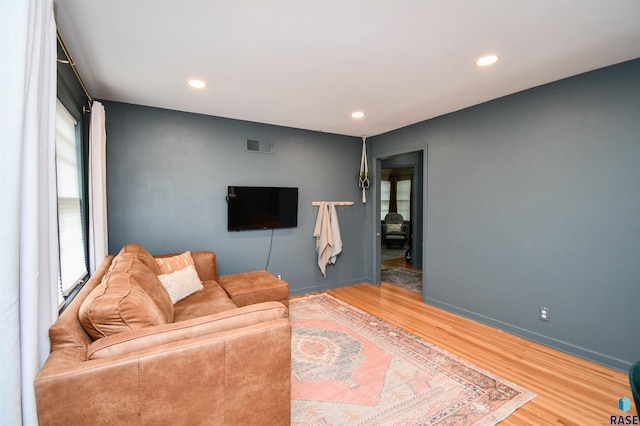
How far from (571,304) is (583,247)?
57 centimetres

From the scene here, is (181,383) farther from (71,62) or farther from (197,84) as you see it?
(197,84)

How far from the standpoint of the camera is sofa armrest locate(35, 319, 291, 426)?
105 centimetres

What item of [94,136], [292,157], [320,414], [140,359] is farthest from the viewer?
[292,157]

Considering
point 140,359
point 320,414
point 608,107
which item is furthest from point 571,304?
point 140,359

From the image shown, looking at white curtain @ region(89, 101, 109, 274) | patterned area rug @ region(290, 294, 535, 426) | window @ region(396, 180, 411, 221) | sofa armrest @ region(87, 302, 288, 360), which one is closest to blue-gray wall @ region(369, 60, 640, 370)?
patterned area rug @ region(290, 294, 535, 426)

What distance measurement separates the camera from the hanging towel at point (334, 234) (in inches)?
187

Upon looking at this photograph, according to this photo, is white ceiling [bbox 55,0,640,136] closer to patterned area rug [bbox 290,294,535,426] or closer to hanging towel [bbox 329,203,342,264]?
hanging towel [bbox 329,203,342,264]

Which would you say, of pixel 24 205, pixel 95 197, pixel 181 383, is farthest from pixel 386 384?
pixel 95 197

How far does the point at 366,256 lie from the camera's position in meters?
5.29

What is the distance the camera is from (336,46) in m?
2.15

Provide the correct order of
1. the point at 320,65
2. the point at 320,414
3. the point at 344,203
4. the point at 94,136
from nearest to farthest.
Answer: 1. the point at 320,414
2. the point at 320,65
3. the point at 94,136
4. the point at 344,203

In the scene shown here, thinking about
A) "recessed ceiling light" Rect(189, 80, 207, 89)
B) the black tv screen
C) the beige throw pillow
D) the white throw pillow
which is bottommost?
the white throw pillow

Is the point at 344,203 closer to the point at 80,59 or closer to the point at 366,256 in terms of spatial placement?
the point at 366,256

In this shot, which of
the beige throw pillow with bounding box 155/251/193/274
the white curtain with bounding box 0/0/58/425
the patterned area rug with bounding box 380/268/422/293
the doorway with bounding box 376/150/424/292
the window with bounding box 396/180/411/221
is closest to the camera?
the white curtain with bounding box 0/0/58/425
